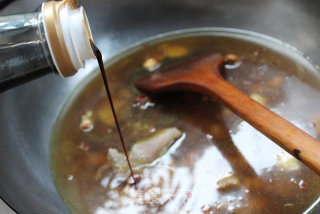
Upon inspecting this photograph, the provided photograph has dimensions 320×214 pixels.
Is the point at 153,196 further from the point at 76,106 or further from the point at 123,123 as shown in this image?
the point at 76,106

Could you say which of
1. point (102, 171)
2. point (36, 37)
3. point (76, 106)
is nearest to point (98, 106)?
point (76, 106)

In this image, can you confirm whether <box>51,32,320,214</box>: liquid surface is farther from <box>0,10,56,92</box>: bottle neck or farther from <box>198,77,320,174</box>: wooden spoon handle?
<box>0,10,56,92</box>: bottle neck

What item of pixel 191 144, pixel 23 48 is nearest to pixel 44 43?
pixel 23 48

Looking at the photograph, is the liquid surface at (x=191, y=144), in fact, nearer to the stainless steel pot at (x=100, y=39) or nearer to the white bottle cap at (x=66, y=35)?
the stainless steel pot at (x=100, y=39)

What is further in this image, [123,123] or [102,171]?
[123,123]

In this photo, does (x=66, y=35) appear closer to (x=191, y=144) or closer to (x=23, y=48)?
(x=23, y=48)

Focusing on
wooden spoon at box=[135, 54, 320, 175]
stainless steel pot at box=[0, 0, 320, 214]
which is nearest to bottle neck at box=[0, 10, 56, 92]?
stainless steel pot at box=[0, 0, 320, 214]

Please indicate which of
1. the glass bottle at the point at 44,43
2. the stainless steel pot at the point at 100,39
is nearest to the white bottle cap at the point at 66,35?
the glass bottle at the point at 44,43
